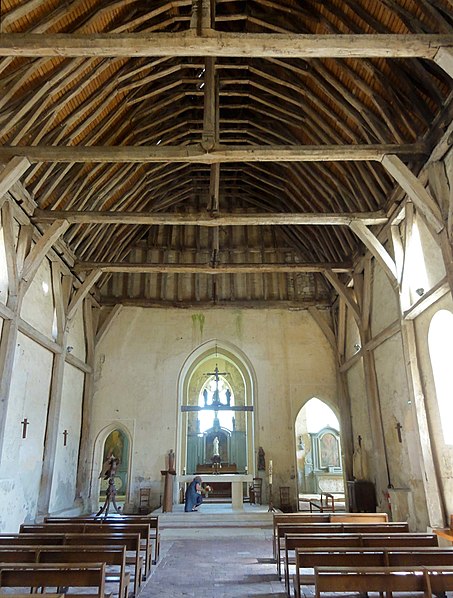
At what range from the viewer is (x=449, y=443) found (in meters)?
7.54

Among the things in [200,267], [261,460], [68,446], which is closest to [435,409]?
[200,267]

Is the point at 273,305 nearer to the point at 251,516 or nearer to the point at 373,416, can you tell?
the point at 373,416

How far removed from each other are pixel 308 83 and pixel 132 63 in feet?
11.5

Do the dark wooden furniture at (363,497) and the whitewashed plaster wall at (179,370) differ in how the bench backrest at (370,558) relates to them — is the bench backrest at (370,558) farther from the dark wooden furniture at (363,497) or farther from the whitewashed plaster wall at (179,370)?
the whitewashed plaster wall at (179,370)

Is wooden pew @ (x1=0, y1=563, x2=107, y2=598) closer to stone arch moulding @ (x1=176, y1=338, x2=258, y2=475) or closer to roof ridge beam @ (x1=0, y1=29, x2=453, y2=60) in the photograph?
roof ridge beam @ (x1=0, y1=29, x2=453, y2=60)

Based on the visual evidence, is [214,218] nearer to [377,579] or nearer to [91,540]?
[91,540]

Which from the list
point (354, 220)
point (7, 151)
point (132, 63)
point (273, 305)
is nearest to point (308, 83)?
point (354, 220)

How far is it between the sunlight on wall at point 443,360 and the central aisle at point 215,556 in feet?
11.9

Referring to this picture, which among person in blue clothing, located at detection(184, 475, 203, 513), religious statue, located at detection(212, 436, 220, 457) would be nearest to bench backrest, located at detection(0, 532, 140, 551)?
person in blue clothing, located at detection(184, 475, 203, 513)

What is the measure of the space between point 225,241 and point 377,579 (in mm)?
12528

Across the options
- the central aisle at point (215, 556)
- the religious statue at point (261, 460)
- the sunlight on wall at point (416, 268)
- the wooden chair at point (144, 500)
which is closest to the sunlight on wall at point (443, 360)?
the sunlight on wall at point (416, 268)

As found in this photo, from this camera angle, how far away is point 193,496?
445 inches

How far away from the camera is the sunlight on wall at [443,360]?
298 inches

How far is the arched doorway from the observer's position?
18.1 meters
